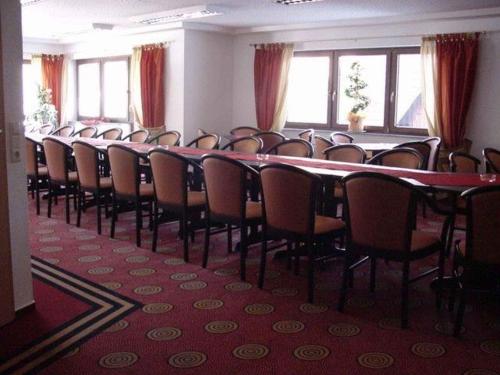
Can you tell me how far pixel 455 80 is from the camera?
23.0 ft

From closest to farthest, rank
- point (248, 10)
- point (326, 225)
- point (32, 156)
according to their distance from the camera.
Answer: point (326, 225) < point (32, 156) < point (248, 10)

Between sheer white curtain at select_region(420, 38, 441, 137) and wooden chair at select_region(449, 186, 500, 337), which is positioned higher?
sheer white curtain at select_region(420, 38, 441, 137)

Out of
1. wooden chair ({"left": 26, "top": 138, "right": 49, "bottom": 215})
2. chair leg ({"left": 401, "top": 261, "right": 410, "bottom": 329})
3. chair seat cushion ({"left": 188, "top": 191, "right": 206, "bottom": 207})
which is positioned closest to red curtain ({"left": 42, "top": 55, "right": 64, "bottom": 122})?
wooden chair ({"left": 26, "top": 138, "right": 49, "bottom": 215})

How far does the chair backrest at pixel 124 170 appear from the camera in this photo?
15.1 ft

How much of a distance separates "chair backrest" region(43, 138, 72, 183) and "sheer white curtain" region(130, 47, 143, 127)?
4.05 metres

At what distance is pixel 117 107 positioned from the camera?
10.7m

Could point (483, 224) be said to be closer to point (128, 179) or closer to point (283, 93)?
point (128, 179)

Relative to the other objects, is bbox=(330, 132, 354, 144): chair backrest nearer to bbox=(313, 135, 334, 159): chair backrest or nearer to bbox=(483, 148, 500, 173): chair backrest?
bbox=(313, 135, 334, 159): chair backrest

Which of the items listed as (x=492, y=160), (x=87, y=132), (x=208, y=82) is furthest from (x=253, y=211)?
(x=208, y=82)

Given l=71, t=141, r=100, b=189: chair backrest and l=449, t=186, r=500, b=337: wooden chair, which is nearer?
l=449, t=186, r=500, b=337: wooden chair

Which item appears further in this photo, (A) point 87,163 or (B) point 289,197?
(A) point 87,163

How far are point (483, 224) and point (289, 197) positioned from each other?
1160mm

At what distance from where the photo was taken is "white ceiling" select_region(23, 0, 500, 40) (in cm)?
659

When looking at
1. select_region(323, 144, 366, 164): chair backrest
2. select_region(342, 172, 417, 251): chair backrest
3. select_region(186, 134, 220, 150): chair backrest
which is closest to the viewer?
select_region(342, 172, 417, 251): chair backrest
